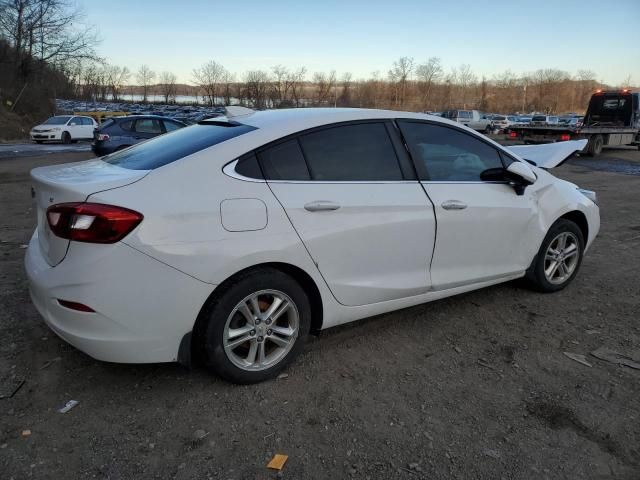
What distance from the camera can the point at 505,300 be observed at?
434cm

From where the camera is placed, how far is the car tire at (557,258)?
4.28m

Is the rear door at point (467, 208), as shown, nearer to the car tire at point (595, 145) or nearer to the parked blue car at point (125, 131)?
the parked blue car at point (125, 131)

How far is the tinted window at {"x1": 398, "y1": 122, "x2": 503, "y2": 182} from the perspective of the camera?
3.49 meters

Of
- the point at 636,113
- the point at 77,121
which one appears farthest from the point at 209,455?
the point at 77,121

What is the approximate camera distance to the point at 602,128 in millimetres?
20062

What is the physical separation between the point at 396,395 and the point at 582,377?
1.23 m

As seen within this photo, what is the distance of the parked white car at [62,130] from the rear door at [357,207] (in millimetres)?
26287

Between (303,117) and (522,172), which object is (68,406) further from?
(522,172)

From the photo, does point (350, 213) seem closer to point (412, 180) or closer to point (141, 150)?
point (412, 180)

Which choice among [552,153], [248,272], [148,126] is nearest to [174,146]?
[248,272]

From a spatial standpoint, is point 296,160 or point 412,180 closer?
point 296,160

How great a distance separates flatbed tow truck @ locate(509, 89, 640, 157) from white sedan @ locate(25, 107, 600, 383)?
17422 mm

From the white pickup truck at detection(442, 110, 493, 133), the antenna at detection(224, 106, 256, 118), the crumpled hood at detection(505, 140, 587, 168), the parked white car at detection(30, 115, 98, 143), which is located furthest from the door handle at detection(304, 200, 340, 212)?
the white pickup truck at detection(442, 110, 493, 133)

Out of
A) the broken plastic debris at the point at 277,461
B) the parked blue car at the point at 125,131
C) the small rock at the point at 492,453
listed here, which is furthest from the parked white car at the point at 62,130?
the small rock at the point at 492,453
